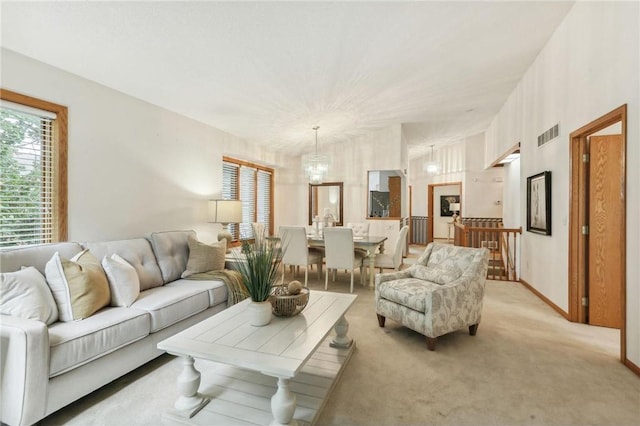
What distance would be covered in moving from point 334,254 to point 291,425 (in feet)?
9.70

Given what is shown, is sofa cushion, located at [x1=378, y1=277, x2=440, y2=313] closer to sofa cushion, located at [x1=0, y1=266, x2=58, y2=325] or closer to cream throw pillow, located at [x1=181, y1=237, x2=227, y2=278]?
cream throw pillow, located at [x1=181, y1=237, x2=227, y2=278]

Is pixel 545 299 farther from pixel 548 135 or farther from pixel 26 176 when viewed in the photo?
pixel 26 176

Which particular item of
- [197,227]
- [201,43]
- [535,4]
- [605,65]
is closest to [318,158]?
[197,227]

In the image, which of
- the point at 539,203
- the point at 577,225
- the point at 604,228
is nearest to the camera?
the point at 604,228

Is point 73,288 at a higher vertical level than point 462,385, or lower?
higher

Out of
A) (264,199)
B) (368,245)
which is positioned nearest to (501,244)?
(368,245)

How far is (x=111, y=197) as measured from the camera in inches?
124

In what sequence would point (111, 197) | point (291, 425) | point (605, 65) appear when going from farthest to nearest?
point (111, 197) → point (605, 65) → point (291, 425)

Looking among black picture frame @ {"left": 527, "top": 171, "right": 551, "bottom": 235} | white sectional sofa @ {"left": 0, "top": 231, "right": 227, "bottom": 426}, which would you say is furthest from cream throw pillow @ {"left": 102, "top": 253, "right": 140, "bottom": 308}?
black picture frame @ {"left": 527, "top": 171, "right": 551, "bottom": 235}

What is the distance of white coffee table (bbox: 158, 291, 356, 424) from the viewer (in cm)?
150

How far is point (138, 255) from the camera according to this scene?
2910 mm

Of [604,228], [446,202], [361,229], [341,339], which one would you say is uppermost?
[446,202]

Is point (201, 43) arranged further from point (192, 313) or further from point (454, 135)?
point (454, 135)

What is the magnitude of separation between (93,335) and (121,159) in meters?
2.08
